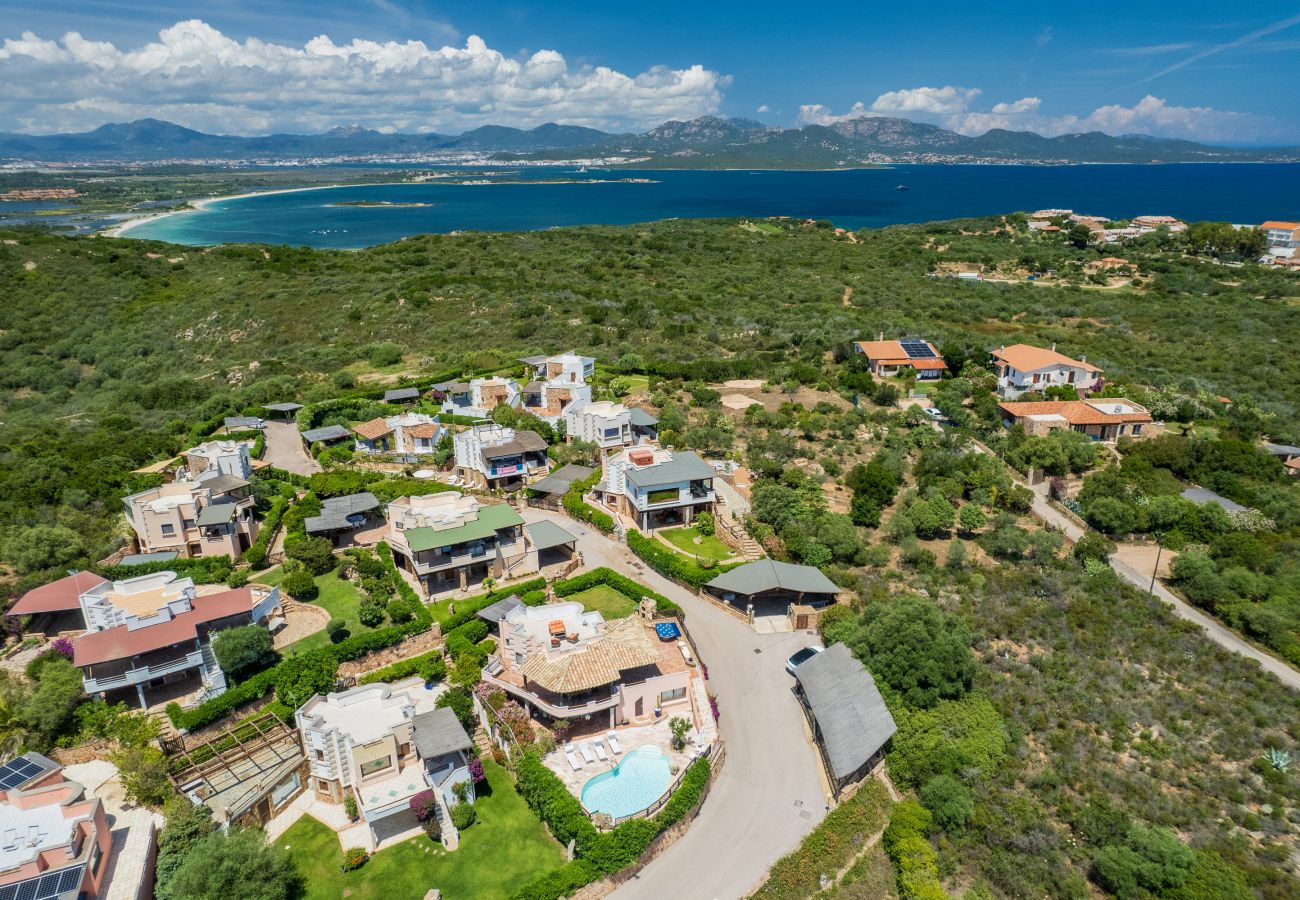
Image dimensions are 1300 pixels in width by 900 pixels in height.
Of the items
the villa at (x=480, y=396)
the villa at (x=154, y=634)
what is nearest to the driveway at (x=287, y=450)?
the villa at (x=480, y=396)

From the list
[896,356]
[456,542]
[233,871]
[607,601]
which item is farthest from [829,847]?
[896,356]

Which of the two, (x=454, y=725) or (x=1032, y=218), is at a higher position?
(x=1032, y=218)

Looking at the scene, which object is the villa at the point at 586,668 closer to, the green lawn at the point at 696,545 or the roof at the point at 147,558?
the green lawn at the point at 696,545

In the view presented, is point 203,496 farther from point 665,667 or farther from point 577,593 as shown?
point 665,667

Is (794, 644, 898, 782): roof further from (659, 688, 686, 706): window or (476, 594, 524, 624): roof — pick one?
(476, 594, 524, 624): roof

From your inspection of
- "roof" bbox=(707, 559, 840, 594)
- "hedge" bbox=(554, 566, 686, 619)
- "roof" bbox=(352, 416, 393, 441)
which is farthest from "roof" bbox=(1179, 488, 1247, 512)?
"roof" bbox=(352, 416, 393, 441)

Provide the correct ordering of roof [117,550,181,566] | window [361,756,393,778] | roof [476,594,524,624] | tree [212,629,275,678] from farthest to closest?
roof [117,550,181,566] → roof [476,594,524,624] → tree [212,629,275,678] → window [361,756,393,778]

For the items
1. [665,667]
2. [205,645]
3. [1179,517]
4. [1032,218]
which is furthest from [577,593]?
[1032,218]
